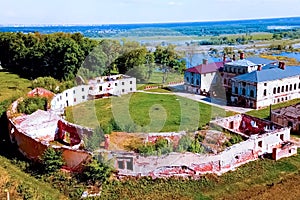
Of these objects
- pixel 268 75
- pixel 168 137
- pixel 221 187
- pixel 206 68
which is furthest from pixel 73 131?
pixel 206 68

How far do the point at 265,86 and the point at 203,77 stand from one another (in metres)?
6.09

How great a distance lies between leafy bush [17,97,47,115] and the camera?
24203 mm

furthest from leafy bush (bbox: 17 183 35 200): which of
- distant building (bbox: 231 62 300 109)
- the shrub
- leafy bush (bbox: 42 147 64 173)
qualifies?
distant building (bbox: 231 62 300 109)

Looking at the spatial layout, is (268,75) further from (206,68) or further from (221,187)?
(221,187)

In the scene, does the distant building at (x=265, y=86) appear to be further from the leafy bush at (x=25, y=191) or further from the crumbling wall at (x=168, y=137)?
the leafy bush at (x=25, y=191)

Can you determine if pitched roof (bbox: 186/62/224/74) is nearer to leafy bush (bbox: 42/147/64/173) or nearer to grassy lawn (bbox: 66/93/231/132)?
grassy lawn (bbox: 66/93/231/132)

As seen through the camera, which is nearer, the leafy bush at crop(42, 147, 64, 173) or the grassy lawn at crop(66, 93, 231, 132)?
the leafy bush at crop(42, 147, 64, 173)

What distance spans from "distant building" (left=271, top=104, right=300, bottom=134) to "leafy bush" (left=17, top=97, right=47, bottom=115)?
1509 centimetres

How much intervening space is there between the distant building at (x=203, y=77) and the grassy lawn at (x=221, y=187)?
16.4 m

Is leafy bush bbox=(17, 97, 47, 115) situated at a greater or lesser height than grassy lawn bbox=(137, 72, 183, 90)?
greater

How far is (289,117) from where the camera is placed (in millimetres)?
23297

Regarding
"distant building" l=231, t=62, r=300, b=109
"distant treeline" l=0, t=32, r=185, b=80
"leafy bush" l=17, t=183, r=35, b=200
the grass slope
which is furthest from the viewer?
"distant treeline" l=0, t=32, r=185, b=80

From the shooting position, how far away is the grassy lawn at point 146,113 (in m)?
23.7

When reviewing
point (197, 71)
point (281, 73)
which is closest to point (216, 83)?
point (197, 71)
